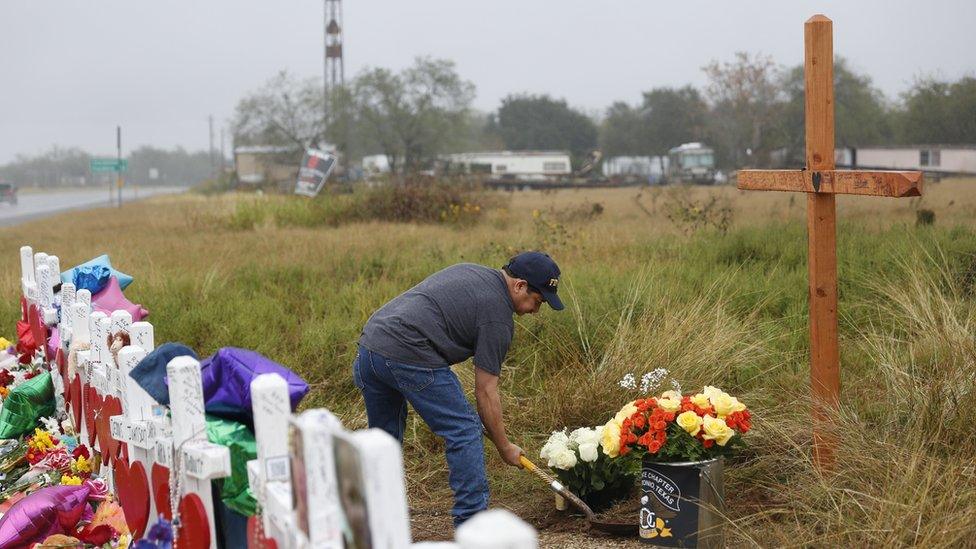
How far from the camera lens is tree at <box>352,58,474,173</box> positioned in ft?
196

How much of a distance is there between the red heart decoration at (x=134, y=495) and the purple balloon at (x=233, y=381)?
59cm

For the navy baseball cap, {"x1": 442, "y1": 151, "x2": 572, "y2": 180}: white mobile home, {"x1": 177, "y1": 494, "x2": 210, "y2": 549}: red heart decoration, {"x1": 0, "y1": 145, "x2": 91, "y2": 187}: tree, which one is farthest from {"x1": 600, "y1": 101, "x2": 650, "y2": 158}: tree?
{"x1": 0, "y1": 145, "x2": 91, "y2": 187}: tree

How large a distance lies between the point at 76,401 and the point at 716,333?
347 cm

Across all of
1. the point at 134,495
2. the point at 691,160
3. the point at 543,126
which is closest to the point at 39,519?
the point at 134,495

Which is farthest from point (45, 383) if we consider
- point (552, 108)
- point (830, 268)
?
point (552, 108)

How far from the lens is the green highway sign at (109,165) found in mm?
50062

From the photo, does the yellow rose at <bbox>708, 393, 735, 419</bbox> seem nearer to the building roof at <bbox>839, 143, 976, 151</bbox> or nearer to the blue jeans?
the blue jeans

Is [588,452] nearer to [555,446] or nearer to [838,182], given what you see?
[555,446]

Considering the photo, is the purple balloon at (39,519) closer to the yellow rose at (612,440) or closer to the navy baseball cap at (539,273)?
the navy baseball cap at (539,273)

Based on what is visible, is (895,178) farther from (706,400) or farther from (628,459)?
(628,459)

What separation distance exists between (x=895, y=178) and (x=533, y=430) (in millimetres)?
2597

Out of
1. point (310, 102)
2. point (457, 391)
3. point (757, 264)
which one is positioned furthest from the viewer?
point (310, 102)

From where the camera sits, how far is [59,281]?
20.3 ft

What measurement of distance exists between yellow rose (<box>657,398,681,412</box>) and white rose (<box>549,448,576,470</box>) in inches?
20.6
